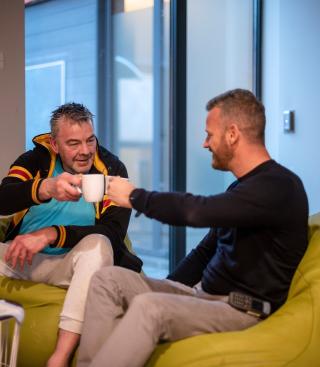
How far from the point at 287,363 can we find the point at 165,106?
3.03m

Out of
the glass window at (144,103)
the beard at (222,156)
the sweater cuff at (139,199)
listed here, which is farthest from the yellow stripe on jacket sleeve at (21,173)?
the glass window at (144,103)

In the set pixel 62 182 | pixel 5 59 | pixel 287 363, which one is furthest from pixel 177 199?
pixel 5 59

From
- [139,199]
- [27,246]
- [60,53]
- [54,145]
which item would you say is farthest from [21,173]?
[60,53]

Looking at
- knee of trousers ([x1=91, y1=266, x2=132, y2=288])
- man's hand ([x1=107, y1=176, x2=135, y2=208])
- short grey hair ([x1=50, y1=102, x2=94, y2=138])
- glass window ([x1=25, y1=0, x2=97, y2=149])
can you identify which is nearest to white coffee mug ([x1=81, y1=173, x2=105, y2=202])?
man's hand ([x1=107, y1=176, x2=135, y2=208])

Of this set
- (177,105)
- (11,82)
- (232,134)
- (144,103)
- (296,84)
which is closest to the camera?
(232,134)

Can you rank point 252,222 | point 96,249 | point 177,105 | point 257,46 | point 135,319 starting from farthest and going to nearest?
1. point 257,46
2. point 177,105
3. point 96,249
4. point 252,222
5. point 135,319

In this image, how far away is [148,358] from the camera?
1.60 m

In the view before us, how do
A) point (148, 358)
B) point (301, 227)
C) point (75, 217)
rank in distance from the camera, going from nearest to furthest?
point (148, 358)
point (301, 227)
point (75, 217)

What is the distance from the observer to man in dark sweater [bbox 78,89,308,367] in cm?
159

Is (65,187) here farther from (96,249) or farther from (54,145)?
(54,145)

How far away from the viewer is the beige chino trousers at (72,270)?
6.12 ft

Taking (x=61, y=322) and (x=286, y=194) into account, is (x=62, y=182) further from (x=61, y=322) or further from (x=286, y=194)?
(x=286, y=194)

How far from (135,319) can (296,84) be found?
3094 mm

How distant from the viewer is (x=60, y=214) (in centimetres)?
227
